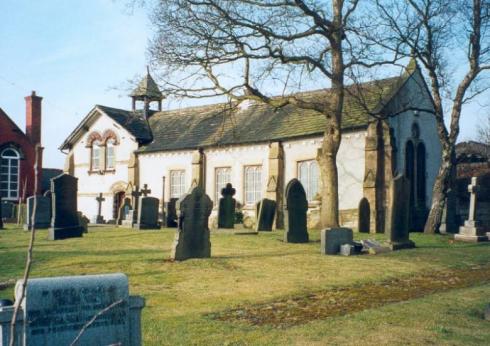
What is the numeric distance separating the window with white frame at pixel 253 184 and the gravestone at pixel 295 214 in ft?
36.9

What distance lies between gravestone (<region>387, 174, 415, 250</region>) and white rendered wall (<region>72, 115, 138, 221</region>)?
22295mm

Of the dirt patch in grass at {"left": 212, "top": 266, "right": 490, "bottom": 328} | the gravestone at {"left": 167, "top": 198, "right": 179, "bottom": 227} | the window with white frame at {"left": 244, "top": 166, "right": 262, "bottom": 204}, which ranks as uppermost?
the window with white frame at {"left": 244, "top": 166, "right": 262, "bottom": 204}

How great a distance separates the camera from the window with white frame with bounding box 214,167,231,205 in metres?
30.4

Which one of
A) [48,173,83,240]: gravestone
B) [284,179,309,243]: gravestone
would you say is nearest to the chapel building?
[48,173,83,240]: gravestone

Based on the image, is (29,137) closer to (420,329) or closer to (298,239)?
(298,239)

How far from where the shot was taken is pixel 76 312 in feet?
14.2

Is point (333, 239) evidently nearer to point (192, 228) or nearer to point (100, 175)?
point (192, 228)

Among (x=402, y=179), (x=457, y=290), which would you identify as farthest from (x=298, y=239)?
(x=457, y=290)

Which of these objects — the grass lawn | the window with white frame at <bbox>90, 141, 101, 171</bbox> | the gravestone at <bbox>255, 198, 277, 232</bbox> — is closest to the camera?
the grass lawn

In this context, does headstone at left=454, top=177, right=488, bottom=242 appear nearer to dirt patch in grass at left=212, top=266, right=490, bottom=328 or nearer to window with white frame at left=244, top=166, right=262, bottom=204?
dirt patch in grass at left=212, top=266, right=490, bottom=328

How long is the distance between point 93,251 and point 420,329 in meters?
9.73

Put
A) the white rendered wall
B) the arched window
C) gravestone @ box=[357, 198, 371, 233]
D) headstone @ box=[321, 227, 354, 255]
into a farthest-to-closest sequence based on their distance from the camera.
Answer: the arched window → the white rendered wall → gravestone @ box=[357, 198, 371, 233] → headstone @ box=[321, 227, 354, 255]

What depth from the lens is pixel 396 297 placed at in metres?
9.30

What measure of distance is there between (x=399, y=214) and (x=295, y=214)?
10.9ft
